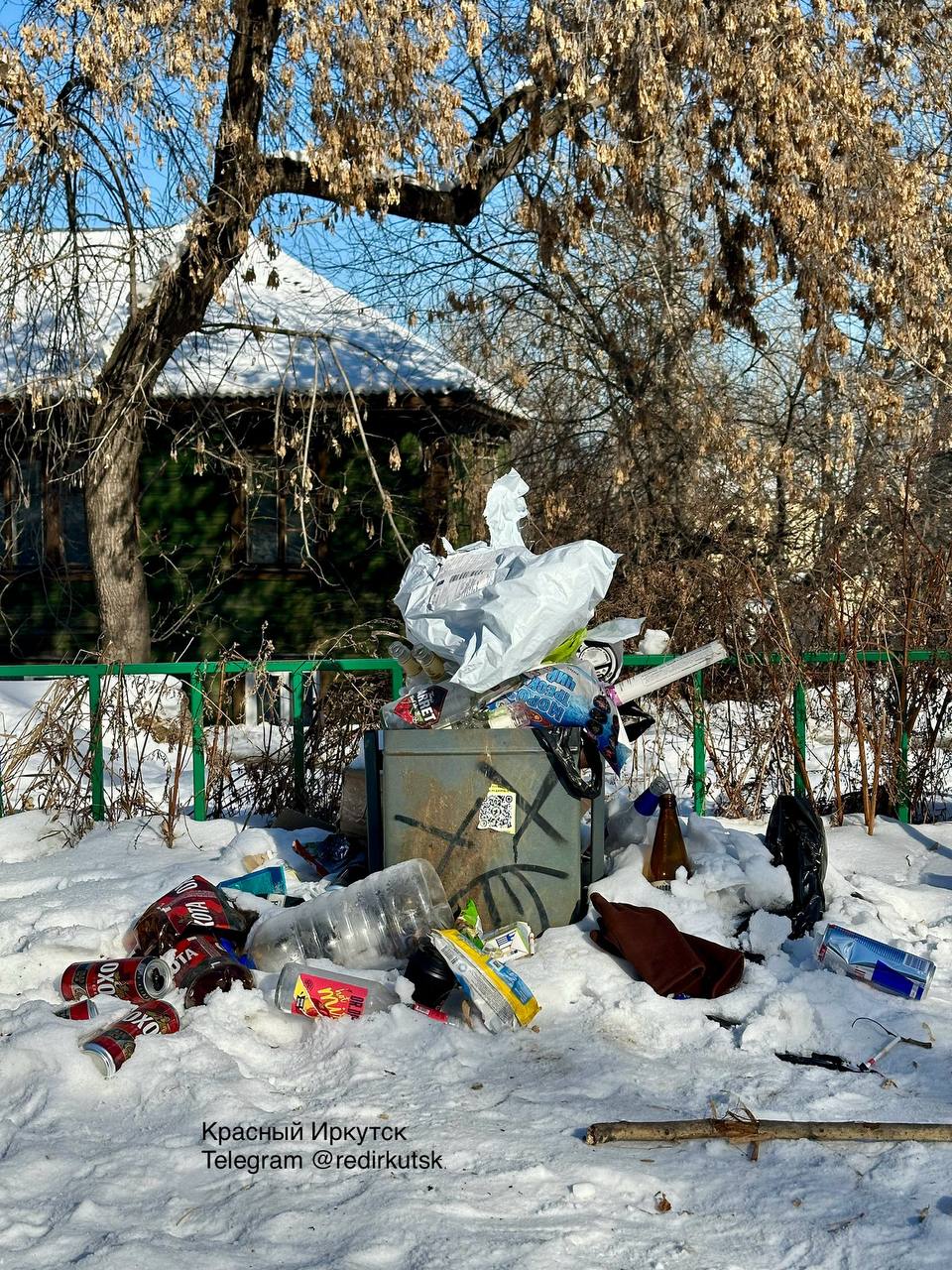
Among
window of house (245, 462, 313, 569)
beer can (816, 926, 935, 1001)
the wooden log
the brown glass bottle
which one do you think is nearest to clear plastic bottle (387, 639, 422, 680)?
the brown glass bottle

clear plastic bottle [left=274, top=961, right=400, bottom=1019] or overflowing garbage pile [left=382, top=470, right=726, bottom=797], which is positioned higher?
overflowing garbage pile [left=382, top=470, right=726, bottom=797]

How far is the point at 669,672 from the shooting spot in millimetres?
5148

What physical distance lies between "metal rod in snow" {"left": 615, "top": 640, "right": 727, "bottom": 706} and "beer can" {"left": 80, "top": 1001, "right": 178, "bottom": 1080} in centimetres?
230

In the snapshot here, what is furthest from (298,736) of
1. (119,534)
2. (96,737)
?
(119,534)

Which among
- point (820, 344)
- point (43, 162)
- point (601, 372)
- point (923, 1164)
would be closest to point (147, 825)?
point (923, 1164)

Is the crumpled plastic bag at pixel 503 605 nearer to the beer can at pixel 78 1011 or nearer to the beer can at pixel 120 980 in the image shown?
the beer can at pixel 120 980

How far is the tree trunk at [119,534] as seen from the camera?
1177 centimetres

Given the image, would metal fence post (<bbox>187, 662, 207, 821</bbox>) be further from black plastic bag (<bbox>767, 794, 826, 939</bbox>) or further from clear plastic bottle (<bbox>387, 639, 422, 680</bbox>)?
black plastic bag (<bbox>767, 794, 826, 939</bbox>)

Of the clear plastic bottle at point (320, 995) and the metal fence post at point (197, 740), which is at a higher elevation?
the metal fence post at point (197, 740)

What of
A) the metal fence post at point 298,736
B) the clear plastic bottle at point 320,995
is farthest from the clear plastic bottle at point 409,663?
the clear plastic bottle at point 320,995

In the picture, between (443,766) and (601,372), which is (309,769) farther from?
(601,372)


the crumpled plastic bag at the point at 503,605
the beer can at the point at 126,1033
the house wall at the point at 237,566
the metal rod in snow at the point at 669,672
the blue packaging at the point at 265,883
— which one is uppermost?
the house wall at the point at 237,566

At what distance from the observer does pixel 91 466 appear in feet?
38.9

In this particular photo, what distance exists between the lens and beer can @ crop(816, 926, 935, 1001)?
3912mm
